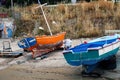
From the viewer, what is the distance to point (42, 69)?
15484 mm

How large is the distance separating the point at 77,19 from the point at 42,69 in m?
8.61

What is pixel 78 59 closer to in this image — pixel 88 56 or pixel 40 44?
pixel 88 56

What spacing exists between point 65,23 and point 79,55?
10.5 m

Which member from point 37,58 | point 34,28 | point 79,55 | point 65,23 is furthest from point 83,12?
point 79,55

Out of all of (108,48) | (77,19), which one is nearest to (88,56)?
(108,48)

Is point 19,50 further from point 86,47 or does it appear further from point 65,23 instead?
point 86,47

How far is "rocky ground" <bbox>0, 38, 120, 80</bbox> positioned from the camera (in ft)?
45.2

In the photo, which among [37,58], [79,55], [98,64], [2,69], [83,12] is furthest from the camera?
[83,12]

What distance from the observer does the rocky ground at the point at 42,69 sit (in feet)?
45.2

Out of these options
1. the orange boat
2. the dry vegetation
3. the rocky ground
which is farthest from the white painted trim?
the dry vegetation

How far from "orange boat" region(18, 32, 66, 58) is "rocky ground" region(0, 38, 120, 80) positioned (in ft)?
1.17

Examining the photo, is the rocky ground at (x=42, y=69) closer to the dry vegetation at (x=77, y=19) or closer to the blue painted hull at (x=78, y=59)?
the blue painted hull at (x=78, y=59)

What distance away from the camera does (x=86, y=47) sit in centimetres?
1362

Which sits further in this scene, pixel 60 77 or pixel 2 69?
pixel 2 69
